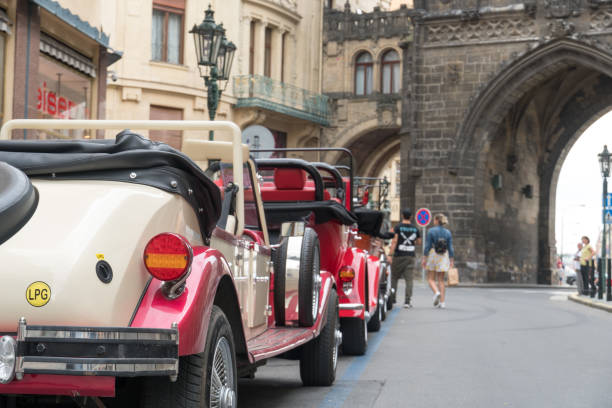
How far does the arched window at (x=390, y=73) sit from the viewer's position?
1655 inches

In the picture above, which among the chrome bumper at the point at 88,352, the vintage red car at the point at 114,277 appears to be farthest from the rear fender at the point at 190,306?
the chrome bumper at the point at 88,352

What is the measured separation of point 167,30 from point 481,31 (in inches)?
405

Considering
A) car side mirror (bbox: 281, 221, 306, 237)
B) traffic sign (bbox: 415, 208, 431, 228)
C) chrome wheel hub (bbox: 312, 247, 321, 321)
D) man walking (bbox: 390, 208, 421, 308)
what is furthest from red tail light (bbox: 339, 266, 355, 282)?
traffic sign (bbox: 415, 208, 431, 228)

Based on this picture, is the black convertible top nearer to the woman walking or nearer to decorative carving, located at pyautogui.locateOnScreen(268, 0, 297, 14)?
the woman walking

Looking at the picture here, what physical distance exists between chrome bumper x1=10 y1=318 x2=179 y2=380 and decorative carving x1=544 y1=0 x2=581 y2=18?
29.2m

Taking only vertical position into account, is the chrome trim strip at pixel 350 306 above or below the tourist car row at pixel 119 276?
below

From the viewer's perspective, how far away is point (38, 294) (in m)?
3.79

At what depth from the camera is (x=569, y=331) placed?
1341cm

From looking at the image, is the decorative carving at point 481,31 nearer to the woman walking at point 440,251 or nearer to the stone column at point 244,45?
the stone column at point 244,45

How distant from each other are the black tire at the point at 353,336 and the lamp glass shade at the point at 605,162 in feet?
63.6

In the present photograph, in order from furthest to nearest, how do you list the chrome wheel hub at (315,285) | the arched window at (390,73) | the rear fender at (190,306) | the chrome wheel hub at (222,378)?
the arched window at (390,73), the chrome wheel hub at (315,285), the chrome wheel hub at (222,378), the rear fender at (190,306)

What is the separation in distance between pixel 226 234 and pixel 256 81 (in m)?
30.2

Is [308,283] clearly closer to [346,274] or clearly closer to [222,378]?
[346,274]

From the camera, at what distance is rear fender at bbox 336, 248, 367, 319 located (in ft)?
30.2
